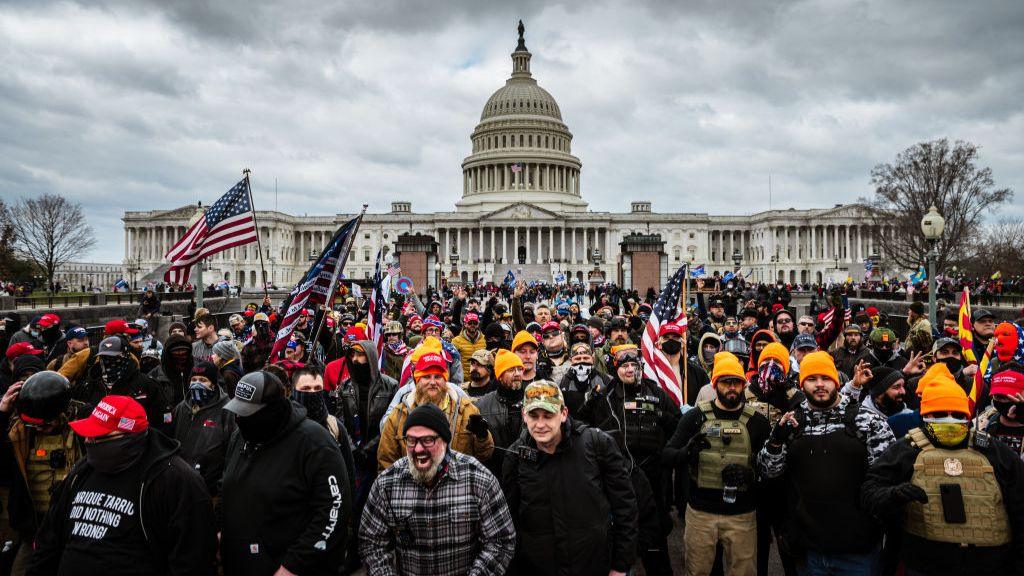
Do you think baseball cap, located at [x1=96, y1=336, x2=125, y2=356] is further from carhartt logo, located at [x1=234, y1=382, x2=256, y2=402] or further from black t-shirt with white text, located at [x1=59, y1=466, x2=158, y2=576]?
carhartt logo, located at [x1=234, y1=382, x2=256, y2=402]

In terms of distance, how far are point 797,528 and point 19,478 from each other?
5.40 meters

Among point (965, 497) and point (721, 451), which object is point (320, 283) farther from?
point (965, 497)

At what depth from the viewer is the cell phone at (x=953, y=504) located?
4043 millimetres

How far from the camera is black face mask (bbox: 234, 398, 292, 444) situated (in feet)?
13.0

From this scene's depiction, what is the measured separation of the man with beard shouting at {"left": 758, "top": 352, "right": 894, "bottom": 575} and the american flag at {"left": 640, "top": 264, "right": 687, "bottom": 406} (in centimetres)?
195

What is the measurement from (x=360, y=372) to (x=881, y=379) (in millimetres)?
4784

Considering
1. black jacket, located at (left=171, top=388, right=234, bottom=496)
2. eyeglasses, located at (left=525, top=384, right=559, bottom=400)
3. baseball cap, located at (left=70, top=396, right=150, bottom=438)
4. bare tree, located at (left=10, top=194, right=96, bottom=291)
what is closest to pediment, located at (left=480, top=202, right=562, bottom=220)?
bare tree, located at (left=10, top=194, right=96, bottom=291)

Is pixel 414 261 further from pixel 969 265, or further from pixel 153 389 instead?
pixel 969 265

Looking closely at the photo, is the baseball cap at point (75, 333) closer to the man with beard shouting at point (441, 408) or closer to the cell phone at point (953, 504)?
the man with beard shouting at point (441, 408)

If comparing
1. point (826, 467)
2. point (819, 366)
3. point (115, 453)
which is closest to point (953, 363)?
point (819, 366)

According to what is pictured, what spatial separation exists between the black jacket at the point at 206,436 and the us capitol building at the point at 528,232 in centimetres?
8675

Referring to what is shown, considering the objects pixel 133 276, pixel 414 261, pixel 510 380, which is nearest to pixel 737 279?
pixel 414 261

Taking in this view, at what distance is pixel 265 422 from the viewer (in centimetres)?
397

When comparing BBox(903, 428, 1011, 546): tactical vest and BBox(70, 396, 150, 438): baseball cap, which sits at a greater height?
BBox(70, 396, 150, 438): baseball cap
